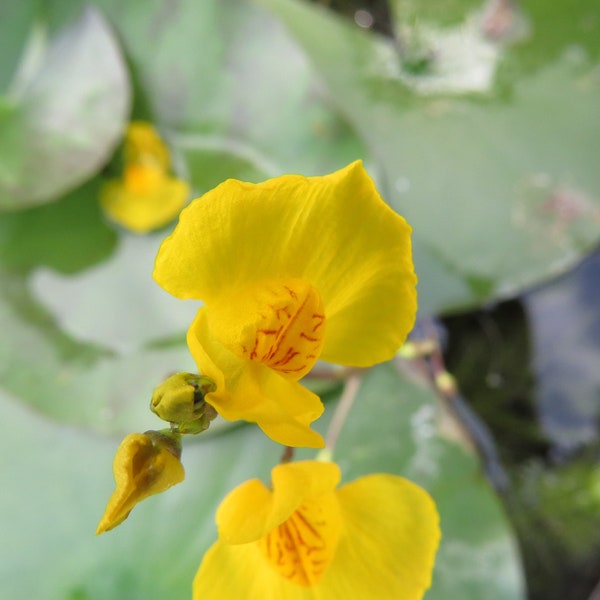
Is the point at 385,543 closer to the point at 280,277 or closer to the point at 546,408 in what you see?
the point at 280,277

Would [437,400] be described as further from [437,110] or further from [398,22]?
[398,22]

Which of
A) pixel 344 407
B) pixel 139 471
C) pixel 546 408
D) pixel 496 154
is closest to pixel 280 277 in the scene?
pixel 139 471

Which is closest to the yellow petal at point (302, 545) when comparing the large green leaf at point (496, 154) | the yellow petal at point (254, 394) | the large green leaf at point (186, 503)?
the yellow petal at point (254, 394)

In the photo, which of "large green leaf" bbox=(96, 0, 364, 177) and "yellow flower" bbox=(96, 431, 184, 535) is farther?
"large green leaf" bbox=(96, 0, 364, 177)

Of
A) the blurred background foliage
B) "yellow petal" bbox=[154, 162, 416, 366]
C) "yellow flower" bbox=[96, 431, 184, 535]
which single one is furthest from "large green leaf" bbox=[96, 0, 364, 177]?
"yellow flower" bbox=[96, 431, 184, 535]

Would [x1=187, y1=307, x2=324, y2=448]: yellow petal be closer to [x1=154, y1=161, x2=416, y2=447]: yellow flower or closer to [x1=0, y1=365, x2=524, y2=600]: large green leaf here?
[x1=154, y1=161, x2=416, y2=447]: yellow flower

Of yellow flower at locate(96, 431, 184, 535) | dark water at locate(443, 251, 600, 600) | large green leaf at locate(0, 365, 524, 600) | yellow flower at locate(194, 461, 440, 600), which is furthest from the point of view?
dark water at locate(443, 251, 600, 600)

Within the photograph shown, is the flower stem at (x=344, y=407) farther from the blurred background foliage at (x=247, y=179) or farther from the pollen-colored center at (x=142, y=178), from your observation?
the pollen-colored center at (x=142, y=178)

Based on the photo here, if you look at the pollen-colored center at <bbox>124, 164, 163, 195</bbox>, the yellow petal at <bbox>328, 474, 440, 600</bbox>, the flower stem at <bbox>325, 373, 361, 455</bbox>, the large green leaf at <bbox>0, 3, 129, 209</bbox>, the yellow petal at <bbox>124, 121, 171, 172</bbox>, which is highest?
the large green leaf at <bbox>0, 3, 129, 209</bbox>
